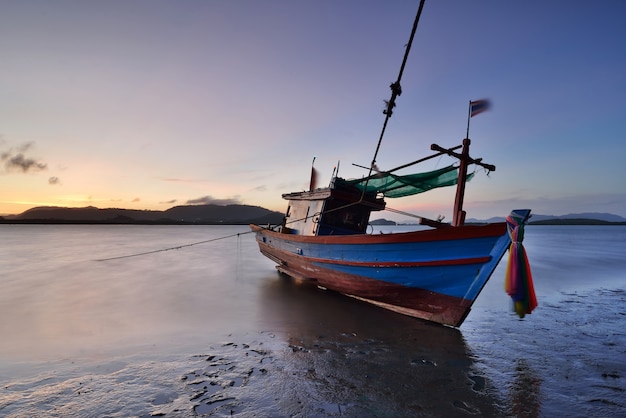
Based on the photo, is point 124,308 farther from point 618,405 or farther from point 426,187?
point 618,405

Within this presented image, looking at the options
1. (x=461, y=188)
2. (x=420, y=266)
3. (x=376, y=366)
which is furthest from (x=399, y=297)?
(x=376, y=366)

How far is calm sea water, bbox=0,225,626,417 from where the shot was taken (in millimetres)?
4031

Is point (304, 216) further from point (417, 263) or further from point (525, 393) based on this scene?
point (525, 393)

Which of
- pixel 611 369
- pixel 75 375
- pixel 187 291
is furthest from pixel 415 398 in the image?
pixel 187 291

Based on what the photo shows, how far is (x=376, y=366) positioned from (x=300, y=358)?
4.34 feet

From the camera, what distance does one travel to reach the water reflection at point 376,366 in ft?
13.2

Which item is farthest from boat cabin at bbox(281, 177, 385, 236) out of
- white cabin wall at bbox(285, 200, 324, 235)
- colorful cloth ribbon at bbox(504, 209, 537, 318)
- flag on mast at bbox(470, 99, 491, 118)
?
colorful cloth ribbon at bbox(504, 209, 537, 318)

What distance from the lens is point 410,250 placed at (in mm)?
7555

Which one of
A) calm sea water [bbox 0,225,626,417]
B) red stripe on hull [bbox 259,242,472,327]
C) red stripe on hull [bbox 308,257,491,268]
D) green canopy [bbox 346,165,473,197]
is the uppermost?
green canopy [bbox 346,165,473,197]

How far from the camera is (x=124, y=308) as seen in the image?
9.96m

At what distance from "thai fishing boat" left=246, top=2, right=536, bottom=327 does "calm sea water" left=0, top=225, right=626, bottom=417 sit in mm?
643

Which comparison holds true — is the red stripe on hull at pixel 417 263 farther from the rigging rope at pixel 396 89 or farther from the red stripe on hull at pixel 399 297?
the rigging rope at pixel 396 89

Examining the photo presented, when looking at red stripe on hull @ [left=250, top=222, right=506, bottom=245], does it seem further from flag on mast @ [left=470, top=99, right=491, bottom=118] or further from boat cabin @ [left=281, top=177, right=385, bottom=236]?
boat cabin @ [left=281, top=177, right=385, bottom=236]

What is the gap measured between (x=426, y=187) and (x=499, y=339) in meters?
5.03
